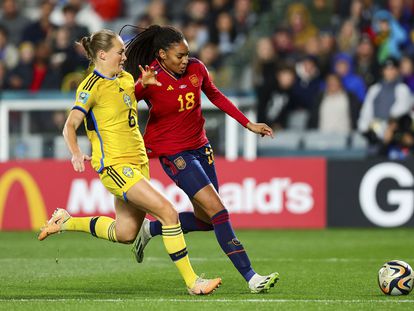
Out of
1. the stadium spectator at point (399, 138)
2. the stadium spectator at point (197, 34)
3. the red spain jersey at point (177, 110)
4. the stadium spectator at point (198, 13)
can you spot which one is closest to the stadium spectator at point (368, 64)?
the stadium spectator at point (399, 138)

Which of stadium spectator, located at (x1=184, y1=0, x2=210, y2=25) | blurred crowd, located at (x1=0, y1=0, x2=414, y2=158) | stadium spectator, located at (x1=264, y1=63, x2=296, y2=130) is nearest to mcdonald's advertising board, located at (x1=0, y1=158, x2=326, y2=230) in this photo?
blurred crowd, located at (x1=0, y1=0, x2=414, y2=158)

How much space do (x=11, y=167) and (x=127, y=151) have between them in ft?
26.1

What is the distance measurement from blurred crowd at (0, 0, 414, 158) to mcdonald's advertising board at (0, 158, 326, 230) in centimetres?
151

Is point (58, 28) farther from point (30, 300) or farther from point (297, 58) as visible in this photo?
point (30, 300)

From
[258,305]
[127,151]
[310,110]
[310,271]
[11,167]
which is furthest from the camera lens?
[310,110]

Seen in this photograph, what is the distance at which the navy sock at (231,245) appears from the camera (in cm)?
844

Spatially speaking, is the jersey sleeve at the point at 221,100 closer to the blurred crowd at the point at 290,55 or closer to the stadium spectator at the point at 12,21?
the blurred crowd at the point at 290,55

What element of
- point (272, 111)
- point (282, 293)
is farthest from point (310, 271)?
point (272, 111)

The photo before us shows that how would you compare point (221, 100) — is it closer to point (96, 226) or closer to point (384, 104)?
point (96, 226)

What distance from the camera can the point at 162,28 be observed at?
8727 millimetres

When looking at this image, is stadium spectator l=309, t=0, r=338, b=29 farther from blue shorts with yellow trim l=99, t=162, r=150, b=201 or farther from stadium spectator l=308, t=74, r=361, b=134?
blue shorts with yellow trim l=99, t=162, r=150, b=201

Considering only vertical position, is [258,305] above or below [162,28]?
below

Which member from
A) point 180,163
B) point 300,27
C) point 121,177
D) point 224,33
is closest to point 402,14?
point 300,27

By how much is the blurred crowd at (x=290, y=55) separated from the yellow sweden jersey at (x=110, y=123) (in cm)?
846
